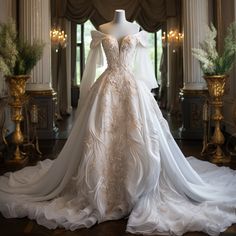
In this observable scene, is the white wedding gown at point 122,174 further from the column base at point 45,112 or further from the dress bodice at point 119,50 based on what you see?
the column base at point 45,112

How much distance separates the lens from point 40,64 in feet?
24.3

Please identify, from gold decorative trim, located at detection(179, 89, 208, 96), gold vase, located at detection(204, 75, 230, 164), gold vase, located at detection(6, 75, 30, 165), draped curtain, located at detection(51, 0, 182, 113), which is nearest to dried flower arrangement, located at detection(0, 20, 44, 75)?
gold vase, located at detection(6, 75, 30, 165)

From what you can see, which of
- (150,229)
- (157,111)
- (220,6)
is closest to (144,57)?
(157,111)

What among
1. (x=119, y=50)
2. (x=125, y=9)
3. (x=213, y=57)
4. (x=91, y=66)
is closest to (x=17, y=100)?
(x=91, y=66)

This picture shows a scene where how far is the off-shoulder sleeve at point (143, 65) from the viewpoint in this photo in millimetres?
3869

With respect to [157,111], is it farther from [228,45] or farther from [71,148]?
[228,45]

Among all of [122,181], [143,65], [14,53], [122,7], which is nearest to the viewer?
[122,181]

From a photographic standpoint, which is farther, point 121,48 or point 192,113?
point 192,113

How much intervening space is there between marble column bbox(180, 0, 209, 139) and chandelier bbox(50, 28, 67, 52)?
4371mm

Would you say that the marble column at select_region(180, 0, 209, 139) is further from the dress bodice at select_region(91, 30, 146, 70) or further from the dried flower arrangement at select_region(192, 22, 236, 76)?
the dress bodice at select_region(91, 30, 146, 70)

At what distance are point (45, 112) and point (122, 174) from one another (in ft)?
14.1

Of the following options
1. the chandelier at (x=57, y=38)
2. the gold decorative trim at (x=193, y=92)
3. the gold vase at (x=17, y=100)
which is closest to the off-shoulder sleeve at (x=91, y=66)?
the gold vase at (x=17, y=100)

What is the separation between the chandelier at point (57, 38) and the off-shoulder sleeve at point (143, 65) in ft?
23.3

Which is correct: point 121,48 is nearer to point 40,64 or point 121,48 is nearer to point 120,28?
point 120,28
